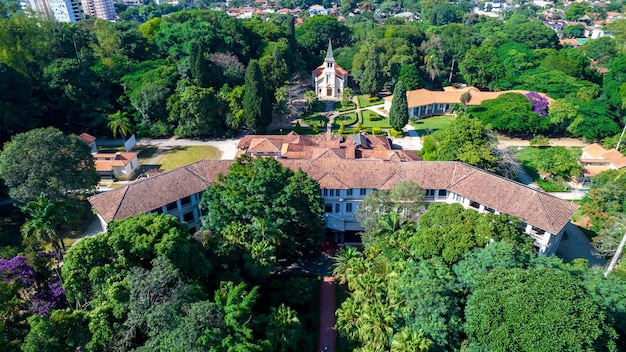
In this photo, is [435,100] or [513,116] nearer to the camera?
[513,116]

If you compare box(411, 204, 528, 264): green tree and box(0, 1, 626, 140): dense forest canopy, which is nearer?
box(411, 204, 528, 264): green tree

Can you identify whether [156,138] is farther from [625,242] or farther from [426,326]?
[625,242]

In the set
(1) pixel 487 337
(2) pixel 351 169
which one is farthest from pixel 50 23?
(1) pixel 487 337

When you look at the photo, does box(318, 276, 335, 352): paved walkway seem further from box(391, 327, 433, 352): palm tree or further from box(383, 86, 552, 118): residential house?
box(383, 86, 552, 118): residential house

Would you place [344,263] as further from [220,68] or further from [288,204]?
[220,68]

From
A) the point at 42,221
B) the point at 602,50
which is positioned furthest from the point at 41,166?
the point at 602,50

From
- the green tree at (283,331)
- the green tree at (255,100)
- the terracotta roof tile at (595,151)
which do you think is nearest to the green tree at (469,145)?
the terracotta roof tile at (595,151)

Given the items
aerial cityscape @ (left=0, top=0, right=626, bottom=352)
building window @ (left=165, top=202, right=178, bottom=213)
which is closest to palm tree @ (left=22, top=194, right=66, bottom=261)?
aerial cityscape @ (left=0, top=0, right=626, bottom=352)

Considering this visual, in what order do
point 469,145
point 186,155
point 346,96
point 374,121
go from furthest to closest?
point 346,96
point 374,121
point 186,155
point 469,145
